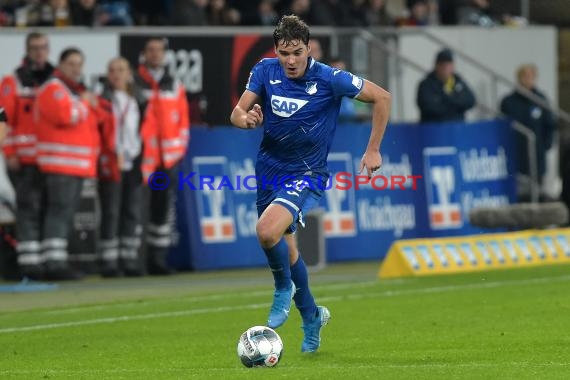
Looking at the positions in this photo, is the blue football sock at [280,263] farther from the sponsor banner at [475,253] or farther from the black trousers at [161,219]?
the black trousers at [161,219]

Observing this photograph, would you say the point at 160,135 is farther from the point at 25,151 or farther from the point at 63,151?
the point at 25,151

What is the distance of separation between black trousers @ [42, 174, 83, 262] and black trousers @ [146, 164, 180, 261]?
1347 millimetres

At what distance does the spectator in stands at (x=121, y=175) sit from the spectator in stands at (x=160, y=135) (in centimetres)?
14

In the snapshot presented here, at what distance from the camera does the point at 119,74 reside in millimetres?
19203

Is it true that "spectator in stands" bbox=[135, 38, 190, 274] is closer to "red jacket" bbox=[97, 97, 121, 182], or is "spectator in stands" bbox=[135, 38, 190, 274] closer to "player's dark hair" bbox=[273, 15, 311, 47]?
"red jacket" bbox=[97, 97, 121, 182]

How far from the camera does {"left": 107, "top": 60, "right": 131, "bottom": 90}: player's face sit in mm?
19141

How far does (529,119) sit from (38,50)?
8793 millimetres

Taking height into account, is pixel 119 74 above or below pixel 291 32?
below

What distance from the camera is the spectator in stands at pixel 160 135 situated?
19672mm

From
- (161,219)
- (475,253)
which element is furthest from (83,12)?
(475,253)

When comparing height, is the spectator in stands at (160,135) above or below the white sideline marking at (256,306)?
above

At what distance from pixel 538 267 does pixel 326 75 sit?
29.0 feet

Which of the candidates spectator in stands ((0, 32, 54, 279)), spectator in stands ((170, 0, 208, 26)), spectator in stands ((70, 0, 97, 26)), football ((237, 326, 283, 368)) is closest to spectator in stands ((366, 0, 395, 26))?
spectator in stands ((170, 0, 208, 26))

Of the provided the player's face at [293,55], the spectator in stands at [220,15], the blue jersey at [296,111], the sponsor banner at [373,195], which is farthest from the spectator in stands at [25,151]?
the player's face at [293,55]
